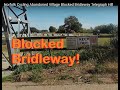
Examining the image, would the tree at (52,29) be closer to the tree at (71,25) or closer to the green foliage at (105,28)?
the tree at (71,25)

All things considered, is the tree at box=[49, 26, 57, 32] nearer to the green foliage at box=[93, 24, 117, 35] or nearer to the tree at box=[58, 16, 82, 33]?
the tree at box=[58, 16, 82, 33]

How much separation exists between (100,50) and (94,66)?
39 cm

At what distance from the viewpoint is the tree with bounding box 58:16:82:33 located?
7.97 metres

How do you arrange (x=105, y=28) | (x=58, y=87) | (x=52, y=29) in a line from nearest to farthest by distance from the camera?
1. (x=58, y=87)
2. (x=52, y=29)
3. (x=105, y=28)

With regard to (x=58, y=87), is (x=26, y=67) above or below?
above

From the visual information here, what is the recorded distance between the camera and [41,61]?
793 centimetres

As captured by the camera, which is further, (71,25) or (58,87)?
(71,25)

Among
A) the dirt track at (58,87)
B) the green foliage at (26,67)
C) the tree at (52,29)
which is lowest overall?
the dirt track at (58,87)

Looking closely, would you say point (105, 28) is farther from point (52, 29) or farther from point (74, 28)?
point (52, 29)

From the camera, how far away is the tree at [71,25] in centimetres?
797

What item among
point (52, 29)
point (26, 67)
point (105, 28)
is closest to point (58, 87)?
point (26, 67)

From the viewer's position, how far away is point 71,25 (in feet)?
26.8

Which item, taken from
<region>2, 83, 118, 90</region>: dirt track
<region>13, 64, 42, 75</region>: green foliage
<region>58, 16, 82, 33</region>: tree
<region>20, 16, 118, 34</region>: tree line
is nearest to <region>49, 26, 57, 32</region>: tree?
<region>20, 16, 118, 34</region>: tree line

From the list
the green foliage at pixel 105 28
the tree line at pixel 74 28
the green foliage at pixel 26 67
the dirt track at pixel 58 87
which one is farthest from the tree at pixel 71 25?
the dirt track at pixel 58 87
